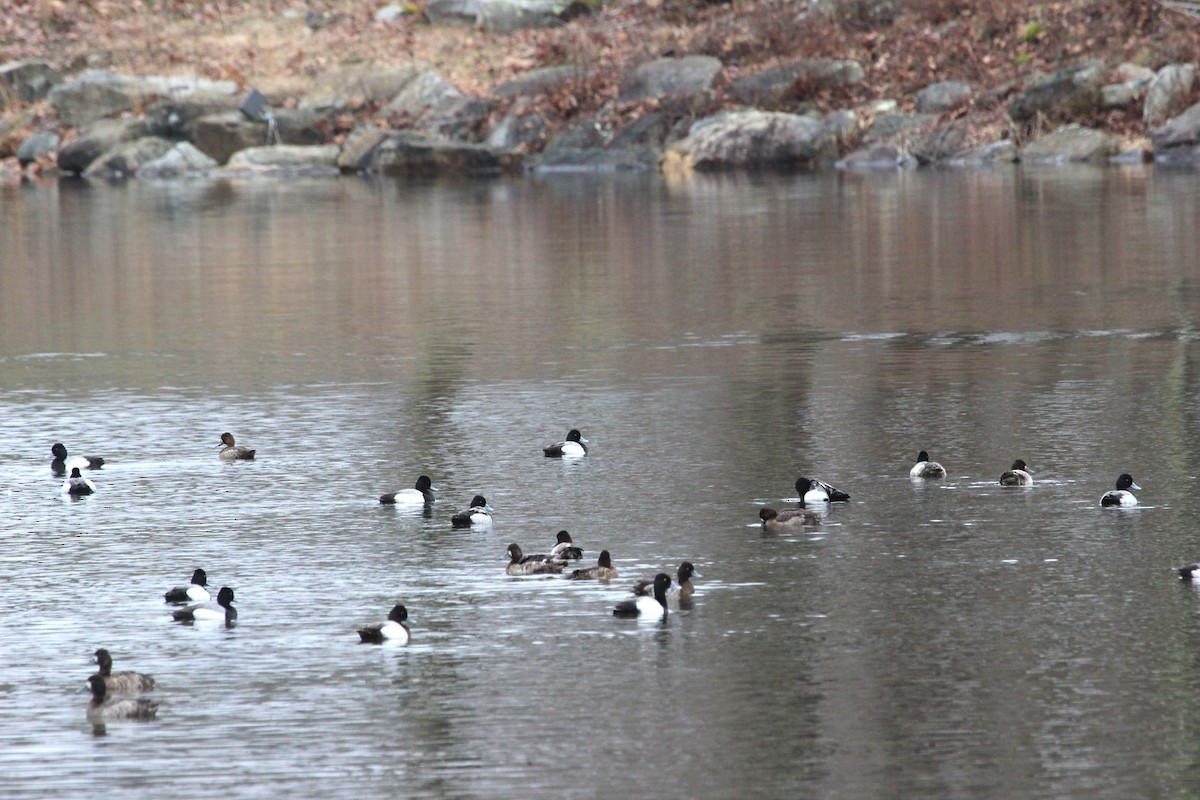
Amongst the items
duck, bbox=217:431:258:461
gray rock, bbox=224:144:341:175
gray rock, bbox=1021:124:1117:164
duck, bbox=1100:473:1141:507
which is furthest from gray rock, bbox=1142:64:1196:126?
duck, bbox=1100:473:1141:507

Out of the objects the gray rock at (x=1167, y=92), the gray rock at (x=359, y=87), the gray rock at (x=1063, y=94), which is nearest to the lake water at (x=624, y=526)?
the gray rock at (x=1167, y=92)

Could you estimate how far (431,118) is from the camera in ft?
200

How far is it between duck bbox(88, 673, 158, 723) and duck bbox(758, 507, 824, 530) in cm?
518

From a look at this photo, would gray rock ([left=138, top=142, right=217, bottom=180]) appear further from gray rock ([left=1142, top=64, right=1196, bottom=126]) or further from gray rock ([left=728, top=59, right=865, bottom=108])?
gray rock ([left=1142, top=64, right=1196, bottom=126])

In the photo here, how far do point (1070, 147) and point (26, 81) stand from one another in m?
36.8

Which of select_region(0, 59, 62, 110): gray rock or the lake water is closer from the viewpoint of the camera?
the lake water

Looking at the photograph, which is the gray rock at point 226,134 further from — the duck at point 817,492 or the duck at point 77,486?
the duck at point 817,492

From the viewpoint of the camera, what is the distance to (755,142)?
179 feet

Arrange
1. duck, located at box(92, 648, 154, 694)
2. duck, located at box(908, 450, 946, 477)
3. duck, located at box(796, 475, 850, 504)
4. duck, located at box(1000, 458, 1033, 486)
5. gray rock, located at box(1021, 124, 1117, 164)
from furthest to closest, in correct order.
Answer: gray rock, located at box(1021, 124, 1117, 164), duck, located at box(908, 450, 946, 477), duck, located at box(1000, 458, 1033, 486), duck, located at box(796, 475, 850, 504), duck, located at box(92, 648, 154, 694)

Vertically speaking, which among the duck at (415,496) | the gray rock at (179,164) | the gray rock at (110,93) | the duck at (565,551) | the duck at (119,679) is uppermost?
the gray rock at (110,93)

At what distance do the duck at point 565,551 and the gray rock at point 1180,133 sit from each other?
39.0 meters

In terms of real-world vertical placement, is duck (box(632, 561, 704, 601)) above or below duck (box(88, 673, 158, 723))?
above

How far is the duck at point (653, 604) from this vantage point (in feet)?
38.5

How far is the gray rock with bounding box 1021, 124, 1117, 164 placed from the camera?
165 ft
